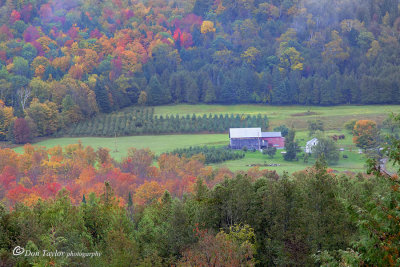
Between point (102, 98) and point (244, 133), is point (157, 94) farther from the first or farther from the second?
point (244, 133)

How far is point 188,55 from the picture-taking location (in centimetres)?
9412

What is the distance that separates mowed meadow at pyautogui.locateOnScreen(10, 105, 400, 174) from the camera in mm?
48894

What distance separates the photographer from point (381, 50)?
87250 millimetres

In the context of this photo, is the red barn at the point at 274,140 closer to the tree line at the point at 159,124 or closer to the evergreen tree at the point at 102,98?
the tree line at the point at 159,124

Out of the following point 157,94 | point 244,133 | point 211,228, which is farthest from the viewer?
point 157,94

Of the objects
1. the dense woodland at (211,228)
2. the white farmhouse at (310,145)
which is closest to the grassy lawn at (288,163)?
the white farmhouse at (310,145)

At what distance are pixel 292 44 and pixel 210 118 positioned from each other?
3411 centimetres

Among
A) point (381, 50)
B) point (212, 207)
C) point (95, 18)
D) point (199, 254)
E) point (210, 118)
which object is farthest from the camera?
point (95, 18)

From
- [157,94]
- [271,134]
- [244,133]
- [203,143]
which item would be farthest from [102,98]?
[271,134]

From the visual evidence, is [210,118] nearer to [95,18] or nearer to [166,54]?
[166,54]

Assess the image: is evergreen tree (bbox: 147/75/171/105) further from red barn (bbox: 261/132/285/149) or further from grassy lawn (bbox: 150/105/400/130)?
red barn (bbox: 261/132/285/149)

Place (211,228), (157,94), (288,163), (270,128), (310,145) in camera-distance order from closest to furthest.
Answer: (211,228) → (288,163) → (310,145) → (270,128) → (157,94)

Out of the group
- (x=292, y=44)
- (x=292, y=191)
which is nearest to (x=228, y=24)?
(x=292, y=44)

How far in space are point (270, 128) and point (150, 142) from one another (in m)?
15.6
